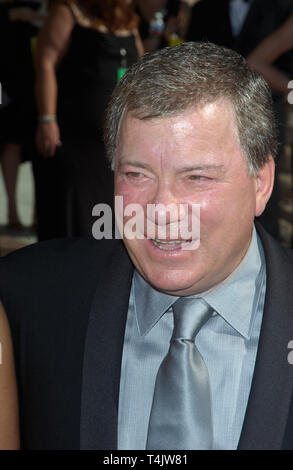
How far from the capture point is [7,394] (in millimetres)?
1720

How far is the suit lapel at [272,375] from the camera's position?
5.17ft

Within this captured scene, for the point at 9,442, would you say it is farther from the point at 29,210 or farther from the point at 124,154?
the point at 29,210

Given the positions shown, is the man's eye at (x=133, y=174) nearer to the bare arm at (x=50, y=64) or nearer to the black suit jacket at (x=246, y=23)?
the black suit jacket at (x=246, y=23)

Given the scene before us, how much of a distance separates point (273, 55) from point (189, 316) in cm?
214

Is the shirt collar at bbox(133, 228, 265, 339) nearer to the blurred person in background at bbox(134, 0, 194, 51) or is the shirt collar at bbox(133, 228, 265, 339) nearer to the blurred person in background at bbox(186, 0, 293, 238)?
the blurred person in background at bbox(186, 0, 293, 238)

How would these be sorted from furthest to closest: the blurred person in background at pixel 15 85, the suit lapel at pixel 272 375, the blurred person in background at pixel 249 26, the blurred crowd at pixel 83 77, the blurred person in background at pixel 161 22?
the blurred person in background at pixel 161 22, the blurred person in background at pixel 15 85, the blurred crowd at pixel 83 77, the blurred person in background at pixel 249 26, the suit lapel at pixel 272 375

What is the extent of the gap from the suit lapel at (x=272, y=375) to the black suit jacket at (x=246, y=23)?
1.88 metres

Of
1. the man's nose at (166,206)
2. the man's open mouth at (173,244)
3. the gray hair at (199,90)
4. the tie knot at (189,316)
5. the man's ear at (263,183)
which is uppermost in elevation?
the gray hair at (199,90)

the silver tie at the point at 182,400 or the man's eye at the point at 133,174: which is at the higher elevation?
the man's eye at the point at 133,174

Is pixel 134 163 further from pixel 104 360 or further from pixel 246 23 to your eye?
pixel 246 23

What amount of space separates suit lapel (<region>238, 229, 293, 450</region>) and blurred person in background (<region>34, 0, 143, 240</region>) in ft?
7.18

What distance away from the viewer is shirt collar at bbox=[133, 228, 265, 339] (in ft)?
5.73

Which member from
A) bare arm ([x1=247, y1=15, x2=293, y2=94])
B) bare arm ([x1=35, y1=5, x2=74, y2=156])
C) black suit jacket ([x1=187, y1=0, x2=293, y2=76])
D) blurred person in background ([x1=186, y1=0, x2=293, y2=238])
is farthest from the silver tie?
bare arm ([x1=35, y1=5, x2=74, y2=156])

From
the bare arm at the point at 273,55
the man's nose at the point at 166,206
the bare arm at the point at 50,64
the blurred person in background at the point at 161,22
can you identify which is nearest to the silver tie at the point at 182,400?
the man's nose at the point at 166,206
